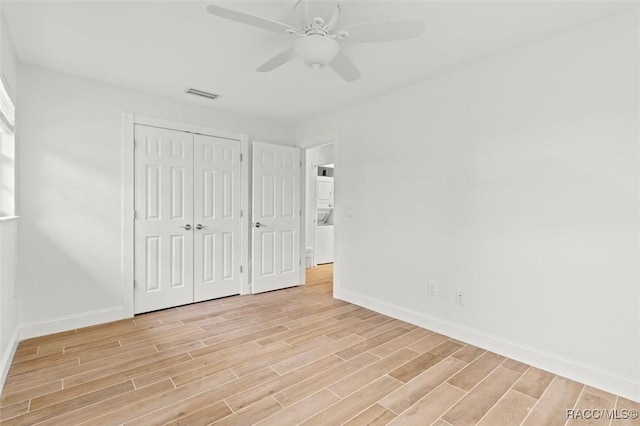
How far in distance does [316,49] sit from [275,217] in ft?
9.23

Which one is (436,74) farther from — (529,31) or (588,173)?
(588,173)

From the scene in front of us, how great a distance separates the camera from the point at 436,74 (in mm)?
2945

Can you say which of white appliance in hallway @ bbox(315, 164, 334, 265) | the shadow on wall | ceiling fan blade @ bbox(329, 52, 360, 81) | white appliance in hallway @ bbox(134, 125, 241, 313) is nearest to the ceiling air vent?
white appliance in hallway @ bbox(134, 125, 241, 313)

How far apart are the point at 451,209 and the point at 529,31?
56.5 inches

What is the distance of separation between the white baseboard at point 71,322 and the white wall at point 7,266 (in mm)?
161

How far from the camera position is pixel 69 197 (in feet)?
9.84

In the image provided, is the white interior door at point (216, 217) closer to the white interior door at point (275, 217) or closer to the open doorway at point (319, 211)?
the white interior door at point (275, 217)

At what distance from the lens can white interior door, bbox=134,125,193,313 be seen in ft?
11.2

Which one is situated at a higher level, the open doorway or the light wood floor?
the open doorway

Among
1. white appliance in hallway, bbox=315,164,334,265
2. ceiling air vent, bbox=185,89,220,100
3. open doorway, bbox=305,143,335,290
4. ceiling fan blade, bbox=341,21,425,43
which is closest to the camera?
ceiling fan blade, bbox=341,21,425,43

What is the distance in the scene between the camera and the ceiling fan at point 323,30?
5.59 ft

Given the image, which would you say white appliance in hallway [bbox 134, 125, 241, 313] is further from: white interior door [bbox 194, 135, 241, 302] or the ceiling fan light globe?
the ceiling fan light globe

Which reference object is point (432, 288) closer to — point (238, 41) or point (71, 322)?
point (238, 41)

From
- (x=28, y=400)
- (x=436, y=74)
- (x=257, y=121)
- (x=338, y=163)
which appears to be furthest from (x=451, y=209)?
(x=28, y=400)
